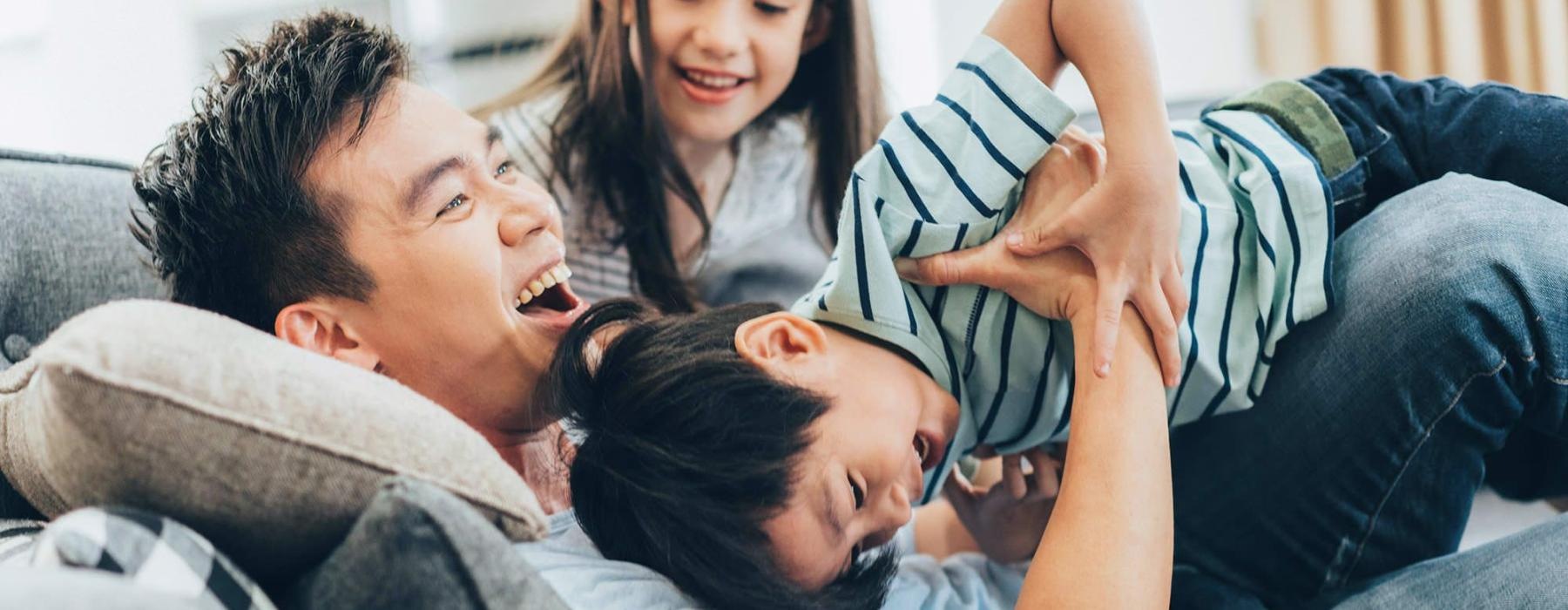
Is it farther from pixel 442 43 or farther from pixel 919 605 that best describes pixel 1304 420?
pixel 442 43

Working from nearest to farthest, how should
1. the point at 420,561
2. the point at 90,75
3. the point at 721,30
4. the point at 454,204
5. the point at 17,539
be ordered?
1. the point at 420,561
2. the point at 17,539
3. the point at 454,204
4. the point at 721,30
5. the point at 90,75

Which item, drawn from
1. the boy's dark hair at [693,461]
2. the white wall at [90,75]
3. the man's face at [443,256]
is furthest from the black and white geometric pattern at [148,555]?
the white wall at [90,75]

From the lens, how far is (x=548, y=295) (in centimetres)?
122

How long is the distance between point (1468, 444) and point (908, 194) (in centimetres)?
51

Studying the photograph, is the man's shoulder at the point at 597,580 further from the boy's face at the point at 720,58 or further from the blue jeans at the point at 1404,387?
the boy's face at the point at 720,58

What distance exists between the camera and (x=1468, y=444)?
1.00 m

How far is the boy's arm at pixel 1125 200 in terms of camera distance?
97cm

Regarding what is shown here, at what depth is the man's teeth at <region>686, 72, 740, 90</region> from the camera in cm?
156

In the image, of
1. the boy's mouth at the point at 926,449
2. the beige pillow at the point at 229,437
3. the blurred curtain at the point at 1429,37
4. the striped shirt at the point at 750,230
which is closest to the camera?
the beige pillow at the point at 229,437

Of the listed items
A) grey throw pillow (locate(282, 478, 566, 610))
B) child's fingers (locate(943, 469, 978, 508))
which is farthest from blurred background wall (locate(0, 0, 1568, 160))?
grey throw pillow (locate(282, 478, 566, 610))

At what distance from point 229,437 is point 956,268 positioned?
579 millimetres

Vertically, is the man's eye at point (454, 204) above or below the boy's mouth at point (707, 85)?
above

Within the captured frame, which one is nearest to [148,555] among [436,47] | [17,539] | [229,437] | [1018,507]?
[229,437]

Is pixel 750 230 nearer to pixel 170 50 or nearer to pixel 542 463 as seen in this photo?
pixel 542 463
